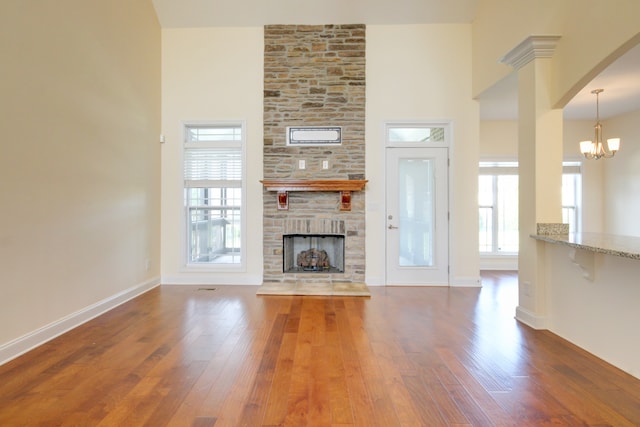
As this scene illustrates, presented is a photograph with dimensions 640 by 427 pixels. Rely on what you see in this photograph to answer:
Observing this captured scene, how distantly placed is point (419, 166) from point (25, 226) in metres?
4.53

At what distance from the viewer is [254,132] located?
475 cm

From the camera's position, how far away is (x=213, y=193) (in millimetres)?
4871

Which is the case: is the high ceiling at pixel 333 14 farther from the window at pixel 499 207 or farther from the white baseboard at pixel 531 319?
the white baseboard at pixel 531 319

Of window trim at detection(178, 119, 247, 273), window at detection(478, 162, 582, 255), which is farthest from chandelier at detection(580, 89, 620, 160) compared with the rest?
window trim at detection(178, 119, 247, 273)

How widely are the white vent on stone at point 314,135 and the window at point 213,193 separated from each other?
817mm

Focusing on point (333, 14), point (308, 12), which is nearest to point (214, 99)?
point (308, 12)

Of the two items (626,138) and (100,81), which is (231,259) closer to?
(100,81)

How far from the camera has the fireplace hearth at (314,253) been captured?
Answer: 4.83m

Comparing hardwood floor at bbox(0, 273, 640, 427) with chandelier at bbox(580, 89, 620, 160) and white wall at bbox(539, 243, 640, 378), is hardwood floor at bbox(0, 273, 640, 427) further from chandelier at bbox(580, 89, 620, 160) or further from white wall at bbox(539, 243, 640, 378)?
chandelier at bbox(580, 89, 620, 160)

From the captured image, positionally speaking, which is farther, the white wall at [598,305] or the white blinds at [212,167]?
the white blinds at [212,167]

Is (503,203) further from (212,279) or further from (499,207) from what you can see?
(212,279)

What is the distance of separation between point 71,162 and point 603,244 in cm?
454

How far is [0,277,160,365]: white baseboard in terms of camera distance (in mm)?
2375

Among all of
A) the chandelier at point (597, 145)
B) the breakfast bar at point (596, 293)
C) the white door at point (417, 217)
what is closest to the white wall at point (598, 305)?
the breakfast bar at point (596, 293)
